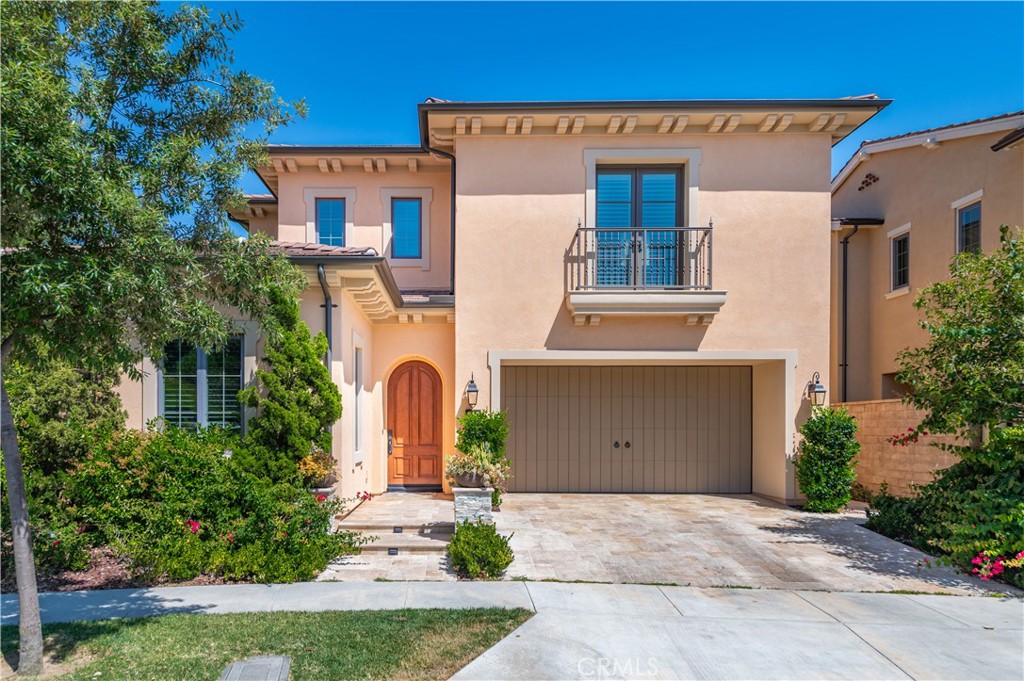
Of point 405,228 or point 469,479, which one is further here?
point 405,228

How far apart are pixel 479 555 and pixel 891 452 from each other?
810 cm

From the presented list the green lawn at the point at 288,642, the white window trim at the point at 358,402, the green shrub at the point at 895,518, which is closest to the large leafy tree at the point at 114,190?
the green lawn at the point at 288,642

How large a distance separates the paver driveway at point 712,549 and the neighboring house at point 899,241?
1.91 metres

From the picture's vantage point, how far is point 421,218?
12609mm

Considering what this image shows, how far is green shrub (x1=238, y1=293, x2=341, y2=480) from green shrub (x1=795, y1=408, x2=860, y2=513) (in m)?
7.88

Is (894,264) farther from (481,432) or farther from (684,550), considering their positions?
(481,432)

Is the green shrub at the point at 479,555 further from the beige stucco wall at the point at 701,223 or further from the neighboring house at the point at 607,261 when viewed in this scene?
the beige stucco wall at the point at 701,223

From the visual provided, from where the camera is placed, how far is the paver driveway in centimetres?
665

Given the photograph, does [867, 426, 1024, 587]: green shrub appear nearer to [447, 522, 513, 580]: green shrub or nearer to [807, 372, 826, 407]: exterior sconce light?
[807, 372, 826, 407]: exterior sconce light

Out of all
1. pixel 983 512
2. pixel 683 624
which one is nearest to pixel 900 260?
pixel 983 512

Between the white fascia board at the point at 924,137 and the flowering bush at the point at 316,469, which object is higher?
the white fascia board at the point at 924,137

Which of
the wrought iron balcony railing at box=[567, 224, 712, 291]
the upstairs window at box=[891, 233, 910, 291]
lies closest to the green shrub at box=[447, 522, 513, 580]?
the wrought iron balcony railing at box=[567, 224, 712, 291]

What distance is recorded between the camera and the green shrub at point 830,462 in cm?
1029

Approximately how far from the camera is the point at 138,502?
7180 mm
